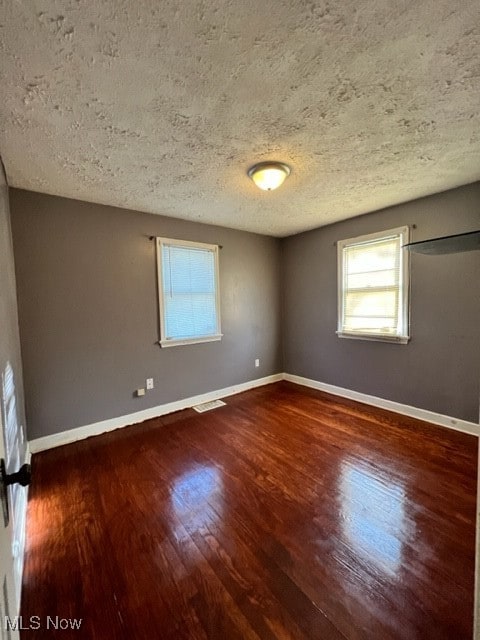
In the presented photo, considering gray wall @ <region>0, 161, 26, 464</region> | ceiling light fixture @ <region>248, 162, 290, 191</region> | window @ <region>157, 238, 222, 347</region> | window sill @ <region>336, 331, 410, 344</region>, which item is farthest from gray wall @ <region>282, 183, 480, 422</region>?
gray wall @ <region>0, 161, 26, 464</region>

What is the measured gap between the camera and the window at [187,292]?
329cm

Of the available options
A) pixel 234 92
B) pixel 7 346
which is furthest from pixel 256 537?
pixel 234 92

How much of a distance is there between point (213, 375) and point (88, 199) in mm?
2536

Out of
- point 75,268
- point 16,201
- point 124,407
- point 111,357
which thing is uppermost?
point 16,201

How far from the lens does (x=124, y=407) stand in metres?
3.05

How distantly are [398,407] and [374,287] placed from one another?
1464 millimetres

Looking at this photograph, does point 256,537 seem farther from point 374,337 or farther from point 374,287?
point 374,287

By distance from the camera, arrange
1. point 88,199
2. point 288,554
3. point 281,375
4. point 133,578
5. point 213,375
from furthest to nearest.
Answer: point 281,375 < point 213,375 < point 88,199 < point 288,554 < point 133,578

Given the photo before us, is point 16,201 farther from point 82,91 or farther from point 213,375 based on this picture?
point 213,375

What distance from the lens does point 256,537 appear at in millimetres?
1554

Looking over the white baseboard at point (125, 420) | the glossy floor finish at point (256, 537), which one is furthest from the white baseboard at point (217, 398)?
the glossy floor finish at point (256, 537)

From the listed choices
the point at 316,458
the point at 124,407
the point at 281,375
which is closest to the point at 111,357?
the point at 124,407

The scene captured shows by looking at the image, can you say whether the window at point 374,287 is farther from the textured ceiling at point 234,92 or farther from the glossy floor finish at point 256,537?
the glossy floor finish at point 256,537

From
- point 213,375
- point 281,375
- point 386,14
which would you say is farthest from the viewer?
point 281,375
